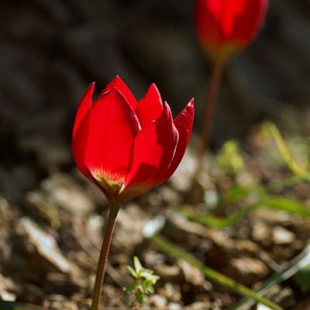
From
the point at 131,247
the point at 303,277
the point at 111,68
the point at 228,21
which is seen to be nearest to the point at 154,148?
the point at 303,277

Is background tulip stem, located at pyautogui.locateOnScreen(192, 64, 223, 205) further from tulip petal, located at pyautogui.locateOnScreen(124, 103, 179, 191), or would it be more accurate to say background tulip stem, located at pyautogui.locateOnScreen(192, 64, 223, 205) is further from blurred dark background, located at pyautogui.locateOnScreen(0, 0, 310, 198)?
tulip petal, located at pyautogui.locateOnScreen(124, 103, 179, 191)

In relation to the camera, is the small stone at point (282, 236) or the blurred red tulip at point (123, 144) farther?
the small stone at point (282, 236)

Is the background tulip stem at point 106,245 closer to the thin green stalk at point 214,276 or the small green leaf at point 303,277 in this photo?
the thin green stalk at point 214,276

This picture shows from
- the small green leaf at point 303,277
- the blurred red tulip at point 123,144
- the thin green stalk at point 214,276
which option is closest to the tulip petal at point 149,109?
the blurred red tulip at point 123,144

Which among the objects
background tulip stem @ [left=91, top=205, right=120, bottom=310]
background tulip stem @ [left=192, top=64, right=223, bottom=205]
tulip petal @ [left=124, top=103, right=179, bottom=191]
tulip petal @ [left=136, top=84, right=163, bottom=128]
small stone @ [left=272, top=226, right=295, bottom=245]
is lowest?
background tulip stem @ [left=91, top=205, right=120, bottom=310]

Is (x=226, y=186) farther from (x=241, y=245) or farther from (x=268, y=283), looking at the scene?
(x=268, y=283)

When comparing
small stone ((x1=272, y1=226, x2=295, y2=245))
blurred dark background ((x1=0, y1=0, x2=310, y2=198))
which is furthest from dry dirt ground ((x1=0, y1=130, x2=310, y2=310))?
blurred dark background ((x1=0, y1=0, x2=310, y2=198))
